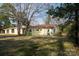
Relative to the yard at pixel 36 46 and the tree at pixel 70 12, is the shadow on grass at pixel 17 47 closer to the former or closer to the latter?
the yard at pixel 36 46

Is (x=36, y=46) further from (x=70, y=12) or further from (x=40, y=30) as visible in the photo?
(x=70, y=12)

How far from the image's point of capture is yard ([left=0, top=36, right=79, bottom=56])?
2562 mm

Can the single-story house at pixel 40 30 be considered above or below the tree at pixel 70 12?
below

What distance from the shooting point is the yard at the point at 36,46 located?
2.56m

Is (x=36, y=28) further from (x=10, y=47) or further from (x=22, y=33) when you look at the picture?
(x=10, y=47)

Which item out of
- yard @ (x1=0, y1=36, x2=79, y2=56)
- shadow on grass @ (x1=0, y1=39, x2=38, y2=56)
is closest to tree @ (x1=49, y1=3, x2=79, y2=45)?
yard @ (x1=0, y1=36, x2=79, y2=56)

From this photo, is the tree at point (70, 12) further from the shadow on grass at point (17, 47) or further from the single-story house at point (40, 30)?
the shadow on grass at point (17, 47)

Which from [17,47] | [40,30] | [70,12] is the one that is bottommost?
[17,47]

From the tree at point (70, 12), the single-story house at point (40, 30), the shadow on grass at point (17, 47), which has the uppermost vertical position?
the tree at point (70, 12)

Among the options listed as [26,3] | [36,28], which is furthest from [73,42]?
[26,3]

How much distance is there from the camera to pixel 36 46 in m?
2.58

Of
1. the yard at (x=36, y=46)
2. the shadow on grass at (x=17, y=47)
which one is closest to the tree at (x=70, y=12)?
the yard at (x=36, y=46)

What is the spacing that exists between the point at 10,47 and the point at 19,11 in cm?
39

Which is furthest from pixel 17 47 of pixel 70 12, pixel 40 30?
pixel 70 12
